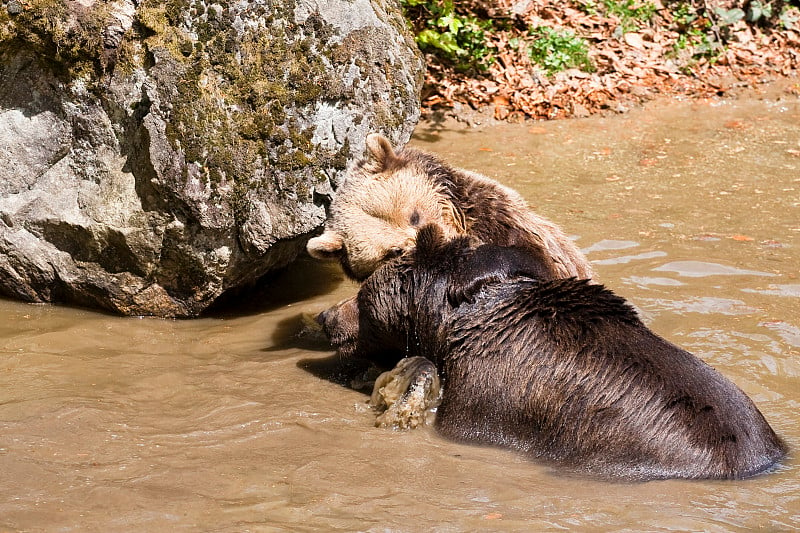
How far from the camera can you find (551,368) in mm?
5047

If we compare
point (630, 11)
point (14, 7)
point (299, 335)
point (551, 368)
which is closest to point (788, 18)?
point (630, 11)

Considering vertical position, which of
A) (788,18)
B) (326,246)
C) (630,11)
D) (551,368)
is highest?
(788,18)

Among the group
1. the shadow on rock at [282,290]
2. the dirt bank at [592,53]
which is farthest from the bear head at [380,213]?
the dirt bank at [592,53]

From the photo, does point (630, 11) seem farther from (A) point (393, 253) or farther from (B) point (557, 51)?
(A) point (393, 253)

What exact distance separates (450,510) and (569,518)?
53cm

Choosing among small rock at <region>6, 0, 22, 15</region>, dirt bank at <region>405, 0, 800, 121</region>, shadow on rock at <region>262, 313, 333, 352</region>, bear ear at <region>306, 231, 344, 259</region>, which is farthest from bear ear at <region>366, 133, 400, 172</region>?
dirt bank at <region>405, 0, 800, 121</region>

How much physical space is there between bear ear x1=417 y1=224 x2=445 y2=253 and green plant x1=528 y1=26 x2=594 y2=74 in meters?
7.35

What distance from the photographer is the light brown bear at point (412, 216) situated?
6379 millimetres

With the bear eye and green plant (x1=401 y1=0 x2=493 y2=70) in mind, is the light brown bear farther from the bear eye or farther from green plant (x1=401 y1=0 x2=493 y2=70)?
green plant (x1=401 y1=0 x2=493 y2=70)

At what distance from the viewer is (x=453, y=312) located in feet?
18.7

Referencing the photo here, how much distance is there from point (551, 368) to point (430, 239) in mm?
1397

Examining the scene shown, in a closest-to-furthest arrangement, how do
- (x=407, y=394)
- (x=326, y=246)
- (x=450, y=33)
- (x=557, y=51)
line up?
(x=407, y=394) → (x=326, y=246) → (x=450, y=33) → (x=557, y=51)

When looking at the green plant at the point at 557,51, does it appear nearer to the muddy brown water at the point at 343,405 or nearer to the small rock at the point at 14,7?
the muddy brown water at the point at 343,405

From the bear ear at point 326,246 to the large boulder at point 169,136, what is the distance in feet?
1.77
